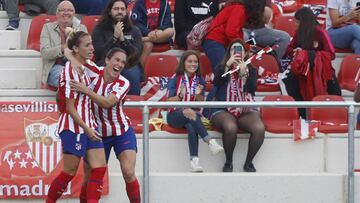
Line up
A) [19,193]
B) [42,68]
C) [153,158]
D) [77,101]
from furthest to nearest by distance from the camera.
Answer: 1. [42,68]
2. [153,158]
3. [19,193]
4. [77,101]

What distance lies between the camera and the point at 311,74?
452 inches

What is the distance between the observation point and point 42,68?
1121 centimetres

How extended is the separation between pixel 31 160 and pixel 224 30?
9.93ft

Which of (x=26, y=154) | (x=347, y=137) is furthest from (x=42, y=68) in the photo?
(x=347, y=137)

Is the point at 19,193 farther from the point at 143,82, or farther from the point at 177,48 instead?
the point at 177,48

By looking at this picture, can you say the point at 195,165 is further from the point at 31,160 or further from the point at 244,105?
the point at 31,160

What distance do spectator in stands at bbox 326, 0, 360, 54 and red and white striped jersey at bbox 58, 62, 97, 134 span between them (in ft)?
14.7

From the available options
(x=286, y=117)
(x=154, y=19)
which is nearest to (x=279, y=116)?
(x=286, y=117)

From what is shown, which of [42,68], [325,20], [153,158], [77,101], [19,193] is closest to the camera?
[77,101]

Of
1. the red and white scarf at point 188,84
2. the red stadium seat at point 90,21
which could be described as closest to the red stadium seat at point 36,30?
the red stadium seat at point 90,21

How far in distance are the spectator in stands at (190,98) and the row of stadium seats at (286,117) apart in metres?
0.22

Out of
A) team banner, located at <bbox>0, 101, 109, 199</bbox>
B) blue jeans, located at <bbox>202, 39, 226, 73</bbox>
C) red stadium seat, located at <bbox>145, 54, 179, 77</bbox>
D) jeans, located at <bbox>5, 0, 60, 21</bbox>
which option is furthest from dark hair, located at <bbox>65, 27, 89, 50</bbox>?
jeans, located at <bbox>5, 0, 60, 21</bbox>

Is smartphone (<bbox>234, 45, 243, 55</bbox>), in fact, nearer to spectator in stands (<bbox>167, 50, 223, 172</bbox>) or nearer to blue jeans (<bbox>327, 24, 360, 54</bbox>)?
spectator in stands (<bbox>167, 50, 223, 172</bbox>)

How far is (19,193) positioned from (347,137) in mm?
3246
